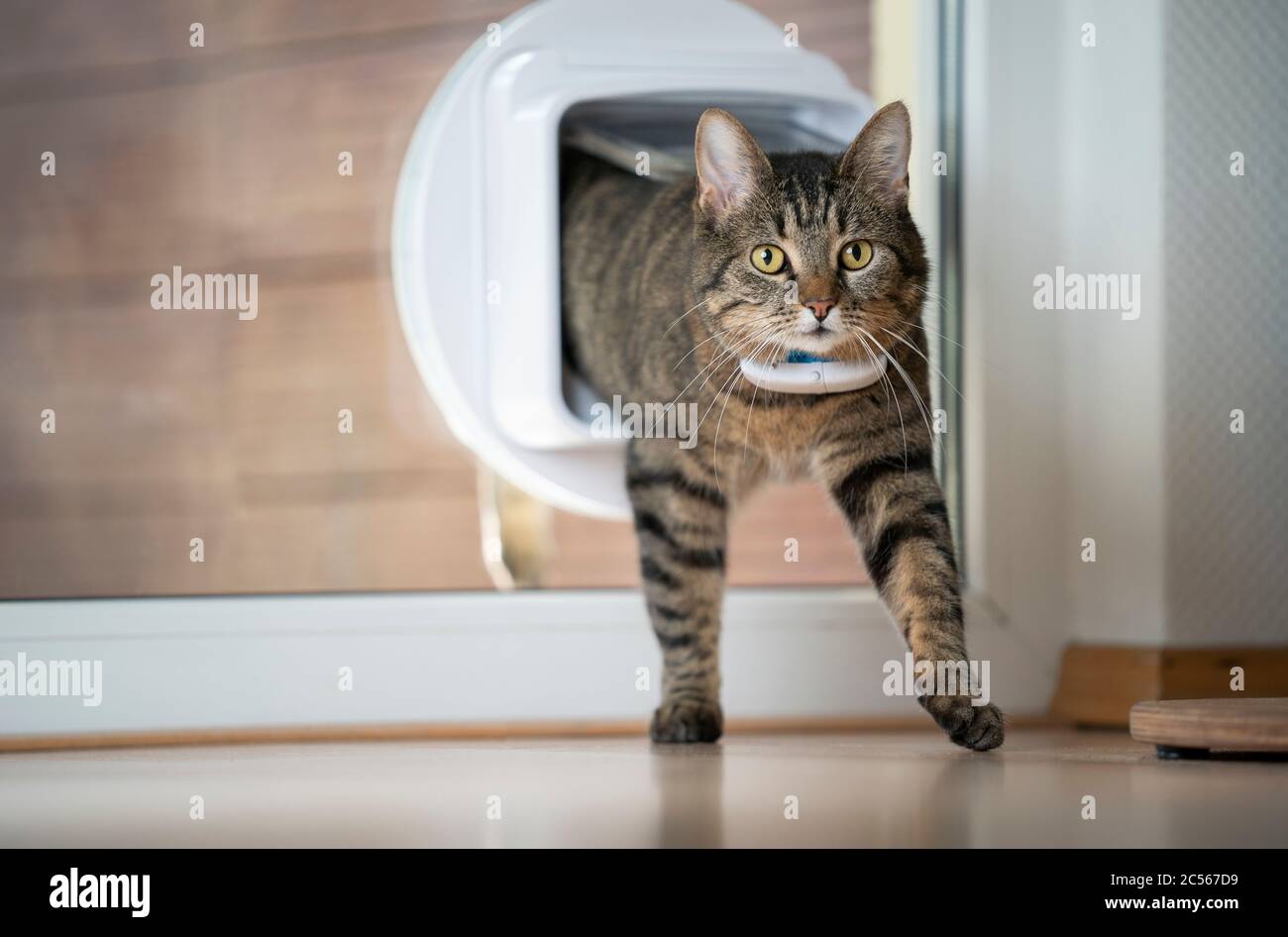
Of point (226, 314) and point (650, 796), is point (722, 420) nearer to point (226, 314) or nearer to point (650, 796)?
point (650, 796)

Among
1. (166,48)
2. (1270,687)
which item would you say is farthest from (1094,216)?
(166,48)

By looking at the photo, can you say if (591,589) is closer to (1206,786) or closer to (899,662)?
(899,662)

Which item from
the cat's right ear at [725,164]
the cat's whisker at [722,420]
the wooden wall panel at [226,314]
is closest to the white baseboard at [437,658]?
the wooden wall panel at [226,314]

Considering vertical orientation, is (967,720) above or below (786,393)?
below

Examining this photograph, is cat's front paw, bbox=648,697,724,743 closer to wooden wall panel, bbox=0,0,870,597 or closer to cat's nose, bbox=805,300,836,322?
wooden wall panel, bbox=0,0,870,597

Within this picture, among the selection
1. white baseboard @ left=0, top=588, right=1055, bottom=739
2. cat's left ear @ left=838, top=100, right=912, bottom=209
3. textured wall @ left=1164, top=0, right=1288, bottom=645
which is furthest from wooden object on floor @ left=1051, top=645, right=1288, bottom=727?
cat's left ear @ left=838, top=100, right=912, bottom=209

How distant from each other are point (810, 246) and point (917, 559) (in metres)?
0.36

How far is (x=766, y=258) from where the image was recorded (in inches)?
59.4

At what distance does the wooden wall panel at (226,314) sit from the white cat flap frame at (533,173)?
207mm

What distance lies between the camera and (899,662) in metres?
1.94

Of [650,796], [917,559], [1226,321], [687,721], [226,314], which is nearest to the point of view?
[650,796]

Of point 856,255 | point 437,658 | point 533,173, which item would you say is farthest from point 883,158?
point 437,658

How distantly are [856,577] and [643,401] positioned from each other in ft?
1.78

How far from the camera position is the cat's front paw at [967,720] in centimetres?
141
